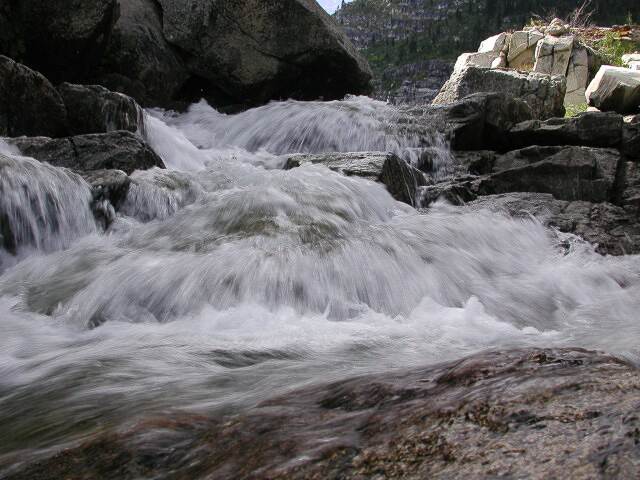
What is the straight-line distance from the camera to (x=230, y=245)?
4465 millimetres

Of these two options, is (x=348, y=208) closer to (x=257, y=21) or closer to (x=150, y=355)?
(x=150, y=355)

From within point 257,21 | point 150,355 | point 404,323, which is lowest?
point 404,323

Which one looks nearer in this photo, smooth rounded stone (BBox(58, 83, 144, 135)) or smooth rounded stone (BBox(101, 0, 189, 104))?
smooth rounded stone (BBox(58, 83, 144, 135))

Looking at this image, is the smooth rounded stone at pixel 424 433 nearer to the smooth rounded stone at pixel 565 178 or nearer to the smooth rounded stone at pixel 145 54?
the smooth rounded stone at pixel 565 178

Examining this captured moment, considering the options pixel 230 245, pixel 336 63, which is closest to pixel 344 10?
pixel 336 63

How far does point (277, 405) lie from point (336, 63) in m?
11.5

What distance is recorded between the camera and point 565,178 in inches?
286

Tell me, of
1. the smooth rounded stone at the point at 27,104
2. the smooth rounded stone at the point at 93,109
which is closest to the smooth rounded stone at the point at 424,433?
the smooth rounded stone at the point at 27,104

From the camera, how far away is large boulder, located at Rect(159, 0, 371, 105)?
37.8 ft

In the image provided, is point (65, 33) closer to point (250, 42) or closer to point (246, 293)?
point (250, 42)

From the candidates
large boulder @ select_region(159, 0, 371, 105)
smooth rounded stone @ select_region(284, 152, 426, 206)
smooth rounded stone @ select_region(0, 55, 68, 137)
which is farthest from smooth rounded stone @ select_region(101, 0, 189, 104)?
smooth rounded stone @ select_region(284, 152, 426, 206)

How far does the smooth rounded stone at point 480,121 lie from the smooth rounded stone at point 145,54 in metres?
5.45

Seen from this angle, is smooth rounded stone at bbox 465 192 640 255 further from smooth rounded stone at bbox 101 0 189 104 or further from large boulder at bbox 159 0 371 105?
smooth rounded stone at bbox 101 0 189 104

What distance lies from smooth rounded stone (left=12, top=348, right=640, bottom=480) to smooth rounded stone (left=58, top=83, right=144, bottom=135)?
20.2 ft
